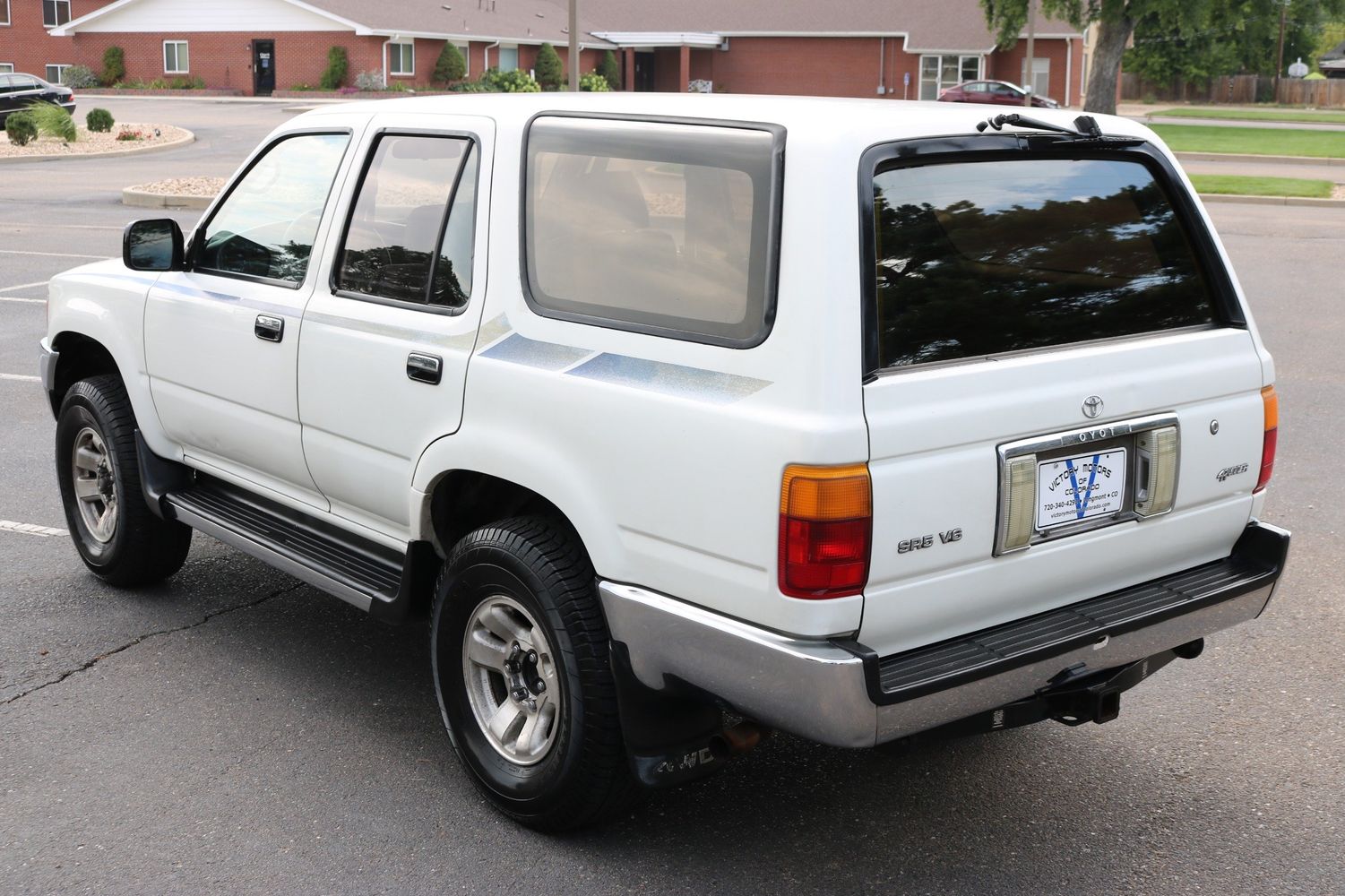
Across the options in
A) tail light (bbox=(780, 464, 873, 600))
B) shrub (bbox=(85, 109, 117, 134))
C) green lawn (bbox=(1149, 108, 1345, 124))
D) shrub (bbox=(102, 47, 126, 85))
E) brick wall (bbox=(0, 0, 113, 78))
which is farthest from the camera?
brick wall (bbox=(0, 0, 113, 78))

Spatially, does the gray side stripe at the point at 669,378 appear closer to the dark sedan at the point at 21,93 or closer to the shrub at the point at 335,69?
the dark sedan at the point at 21,93

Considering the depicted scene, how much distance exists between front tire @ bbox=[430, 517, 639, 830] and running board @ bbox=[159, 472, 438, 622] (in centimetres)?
22

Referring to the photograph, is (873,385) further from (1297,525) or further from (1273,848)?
(1297,525)

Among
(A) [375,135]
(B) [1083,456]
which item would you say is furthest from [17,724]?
(B) [1083,456]

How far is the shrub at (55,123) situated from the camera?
32406mm

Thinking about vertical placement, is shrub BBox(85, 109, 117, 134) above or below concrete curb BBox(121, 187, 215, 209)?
above

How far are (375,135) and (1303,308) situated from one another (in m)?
10.7

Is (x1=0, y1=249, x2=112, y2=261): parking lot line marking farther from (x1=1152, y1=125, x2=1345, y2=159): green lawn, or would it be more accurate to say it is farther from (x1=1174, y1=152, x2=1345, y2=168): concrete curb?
(x1=1152, y1=125, x2=1345, y2=159): green lawn

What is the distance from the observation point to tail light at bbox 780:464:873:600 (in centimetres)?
305

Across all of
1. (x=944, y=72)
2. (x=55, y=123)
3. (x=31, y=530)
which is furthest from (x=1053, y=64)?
(x=31, y=530)

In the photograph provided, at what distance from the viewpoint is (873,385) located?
312 cm

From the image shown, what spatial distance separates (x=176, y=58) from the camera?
189 ft

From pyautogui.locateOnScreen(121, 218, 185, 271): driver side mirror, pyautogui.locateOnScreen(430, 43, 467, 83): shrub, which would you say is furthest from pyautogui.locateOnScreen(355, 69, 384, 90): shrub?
pyautogui.locateOnScreen(121, 218, 185, 271): driver side mirror

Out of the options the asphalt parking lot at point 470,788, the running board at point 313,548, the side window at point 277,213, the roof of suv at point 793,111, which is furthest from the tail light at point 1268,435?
the side window at point 277,213
